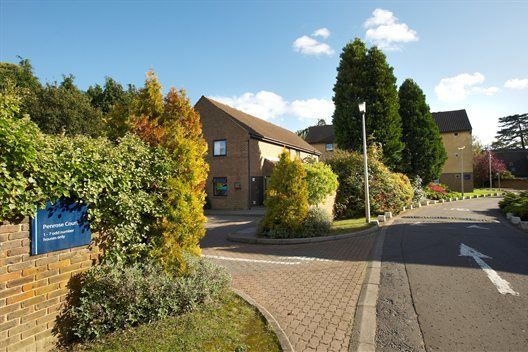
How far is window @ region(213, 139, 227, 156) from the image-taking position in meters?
23.8

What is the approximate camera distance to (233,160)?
23.2 m

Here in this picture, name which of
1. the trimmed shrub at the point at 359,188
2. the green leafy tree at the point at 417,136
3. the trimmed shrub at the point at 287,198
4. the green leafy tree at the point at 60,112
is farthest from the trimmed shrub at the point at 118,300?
the green leafy tree at the point at 417,136

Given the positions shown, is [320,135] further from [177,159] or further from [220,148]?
[177,159]

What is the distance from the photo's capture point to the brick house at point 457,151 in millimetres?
42125

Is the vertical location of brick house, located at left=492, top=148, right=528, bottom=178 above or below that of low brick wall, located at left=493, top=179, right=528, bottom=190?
above

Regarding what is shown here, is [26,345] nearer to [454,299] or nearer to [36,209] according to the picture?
[36,209]

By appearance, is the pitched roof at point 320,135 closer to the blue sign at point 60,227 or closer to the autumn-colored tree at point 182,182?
the autumn-colored tree at point 182,182

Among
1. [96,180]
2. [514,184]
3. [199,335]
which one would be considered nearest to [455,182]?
[514,184]

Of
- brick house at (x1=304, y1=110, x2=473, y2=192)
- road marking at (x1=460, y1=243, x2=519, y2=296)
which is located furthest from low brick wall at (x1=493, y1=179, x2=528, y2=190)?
road marking at (x1=460, y1=243, x2=519, y2=296)

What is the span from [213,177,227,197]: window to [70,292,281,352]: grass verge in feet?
62.1

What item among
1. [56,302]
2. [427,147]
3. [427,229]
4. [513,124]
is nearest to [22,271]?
[56,302]

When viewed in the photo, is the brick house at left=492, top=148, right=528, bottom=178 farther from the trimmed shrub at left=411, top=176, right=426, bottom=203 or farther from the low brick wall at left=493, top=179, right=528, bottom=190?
the trimmed shrub at left=411, top=176, right=426, bottom=203

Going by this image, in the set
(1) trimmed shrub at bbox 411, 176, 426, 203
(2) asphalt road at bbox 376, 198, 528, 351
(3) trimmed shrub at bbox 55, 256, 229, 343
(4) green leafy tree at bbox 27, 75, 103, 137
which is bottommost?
(2) asphalt road at bbox 376, 198, 528, 351

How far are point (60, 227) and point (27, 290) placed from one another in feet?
2.59
